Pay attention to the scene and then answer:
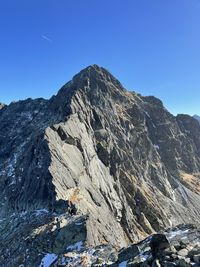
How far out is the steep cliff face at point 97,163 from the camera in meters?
57.9

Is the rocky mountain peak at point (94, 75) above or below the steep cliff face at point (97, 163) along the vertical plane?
above

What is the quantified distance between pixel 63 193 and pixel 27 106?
8359 cm

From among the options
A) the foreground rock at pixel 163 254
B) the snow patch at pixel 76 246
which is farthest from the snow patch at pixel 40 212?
the foreground rock at pixel 163 254

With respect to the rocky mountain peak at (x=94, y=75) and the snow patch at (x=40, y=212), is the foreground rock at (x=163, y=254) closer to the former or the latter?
the snow patch at (x=40, y=212)

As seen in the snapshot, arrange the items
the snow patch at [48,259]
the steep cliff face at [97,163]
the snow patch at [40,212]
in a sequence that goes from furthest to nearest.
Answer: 1. the steep cliff face at [97,163]
2. the snow patch at [40,212]
3. the snow patch at [48,259]

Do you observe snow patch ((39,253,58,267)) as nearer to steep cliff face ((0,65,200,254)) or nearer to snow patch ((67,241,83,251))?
snow patch ((67,241,83,251))

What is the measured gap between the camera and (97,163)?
3300 inches

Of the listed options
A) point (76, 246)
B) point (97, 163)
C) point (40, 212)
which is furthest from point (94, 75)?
point (76, 246)

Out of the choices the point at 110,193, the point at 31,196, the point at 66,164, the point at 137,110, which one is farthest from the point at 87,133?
the point at 137,110

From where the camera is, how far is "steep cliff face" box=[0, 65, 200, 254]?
2279 inches

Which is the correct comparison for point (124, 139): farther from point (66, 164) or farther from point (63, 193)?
point (63, 193)

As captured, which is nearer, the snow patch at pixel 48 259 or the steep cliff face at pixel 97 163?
the snow patch at pixel 48 259

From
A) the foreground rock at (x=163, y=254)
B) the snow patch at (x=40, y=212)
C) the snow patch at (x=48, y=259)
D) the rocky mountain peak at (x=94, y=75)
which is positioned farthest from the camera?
the rocky mountain peak at (x=94, y=75)

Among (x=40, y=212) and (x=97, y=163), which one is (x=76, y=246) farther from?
(x=97, y=163)
